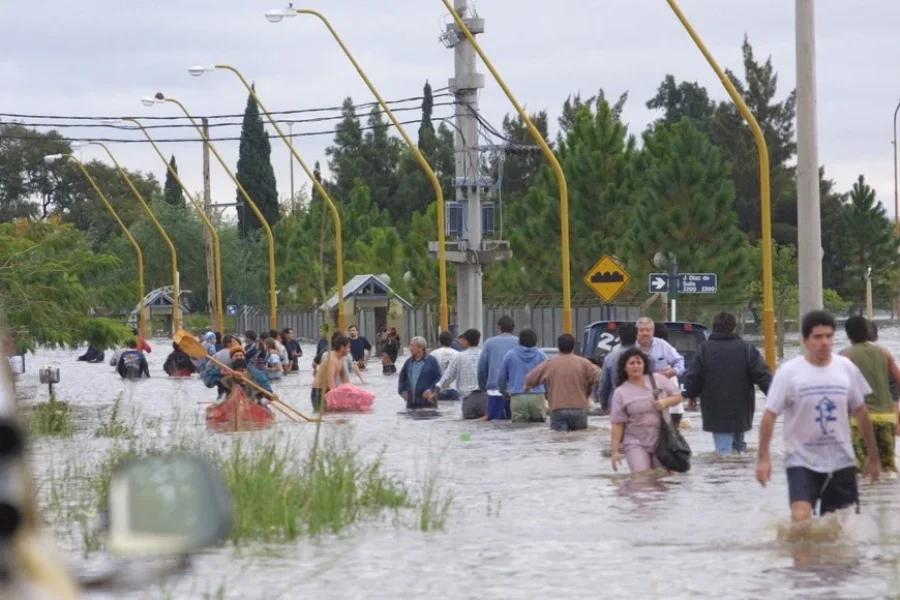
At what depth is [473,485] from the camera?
58.4 feet

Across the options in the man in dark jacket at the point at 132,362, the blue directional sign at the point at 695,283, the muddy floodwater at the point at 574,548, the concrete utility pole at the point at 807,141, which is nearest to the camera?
the muddy floodwater at the point at 574,548

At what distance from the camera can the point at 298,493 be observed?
13.9m

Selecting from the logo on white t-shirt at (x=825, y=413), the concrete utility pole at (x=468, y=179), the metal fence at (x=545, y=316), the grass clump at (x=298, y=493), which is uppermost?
the concrete utility pole at (x=468, y=179)

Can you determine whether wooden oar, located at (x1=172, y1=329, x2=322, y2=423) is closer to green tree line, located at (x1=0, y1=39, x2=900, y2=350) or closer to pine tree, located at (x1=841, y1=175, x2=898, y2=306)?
green tree line, located at (x1=0, y1=39, x2=900, y2=350)

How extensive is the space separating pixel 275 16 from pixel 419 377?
522 inches

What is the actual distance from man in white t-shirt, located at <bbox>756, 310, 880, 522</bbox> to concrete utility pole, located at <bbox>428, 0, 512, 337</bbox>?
2561cm

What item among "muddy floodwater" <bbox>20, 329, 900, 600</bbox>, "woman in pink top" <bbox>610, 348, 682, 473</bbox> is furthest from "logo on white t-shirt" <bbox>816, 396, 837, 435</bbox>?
"woman in pink top" <bbox>610, 348, 682, 473</bbox>

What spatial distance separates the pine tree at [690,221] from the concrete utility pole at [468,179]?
19.8 meters

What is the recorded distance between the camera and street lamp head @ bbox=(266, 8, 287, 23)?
1612 inches

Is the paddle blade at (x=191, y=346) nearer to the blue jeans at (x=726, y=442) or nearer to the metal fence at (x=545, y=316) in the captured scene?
the blue jeans at (x=726, y=442)

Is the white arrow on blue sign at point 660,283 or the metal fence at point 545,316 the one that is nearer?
the white arrow on blue sign at point 660,283

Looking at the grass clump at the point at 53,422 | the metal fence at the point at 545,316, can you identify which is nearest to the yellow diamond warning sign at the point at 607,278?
the metal fence at the point at 545,316

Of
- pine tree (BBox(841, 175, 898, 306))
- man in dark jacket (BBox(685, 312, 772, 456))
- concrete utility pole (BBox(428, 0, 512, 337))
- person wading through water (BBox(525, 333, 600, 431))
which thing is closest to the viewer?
man in dark jacket (BBox(685, 312, 772, 456))

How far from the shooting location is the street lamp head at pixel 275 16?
40.9m
